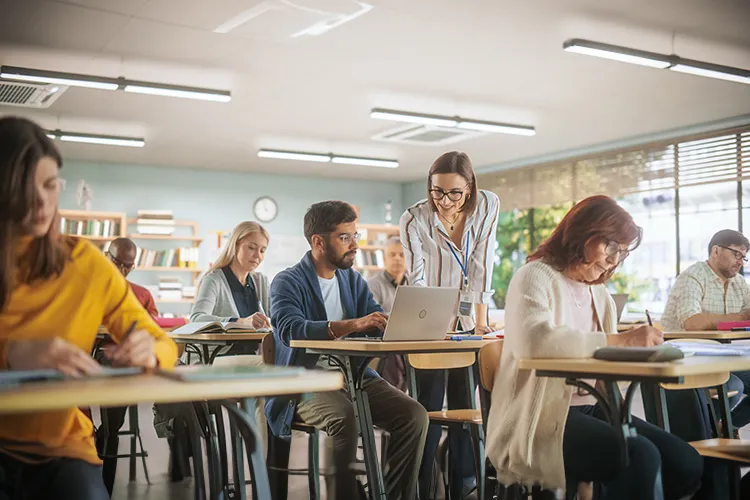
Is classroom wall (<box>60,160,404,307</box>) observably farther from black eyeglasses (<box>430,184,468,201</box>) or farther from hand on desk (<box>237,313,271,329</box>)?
black eyeglasses (<box>430,184,468,201</box>)

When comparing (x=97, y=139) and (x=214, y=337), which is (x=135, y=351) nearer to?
(x=214, y=337)

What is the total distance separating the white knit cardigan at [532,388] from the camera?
1.98 m

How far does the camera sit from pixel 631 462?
6.34 feet

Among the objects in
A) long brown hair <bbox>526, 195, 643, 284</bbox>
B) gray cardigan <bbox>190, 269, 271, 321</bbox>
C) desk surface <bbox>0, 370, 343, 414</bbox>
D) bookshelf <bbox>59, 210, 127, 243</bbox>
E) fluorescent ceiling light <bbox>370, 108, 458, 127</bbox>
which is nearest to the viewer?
desk surface <bbox>0, 370, 343, 414</bbox>

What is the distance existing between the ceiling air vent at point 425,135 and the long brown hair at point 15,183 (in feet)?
22.7

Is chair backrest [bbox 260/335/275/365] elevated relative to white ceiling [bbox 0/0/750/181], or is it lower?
lower

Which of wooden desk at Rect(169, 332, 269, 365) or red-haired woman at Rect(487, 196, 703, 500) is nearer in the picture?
red-haired woman at Rect(487, 196, 703, 500)

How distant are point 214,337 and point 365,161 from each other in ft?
22.8

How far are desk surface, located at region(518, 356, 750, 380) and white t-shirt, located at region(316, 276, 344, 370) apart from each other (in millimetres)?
1344

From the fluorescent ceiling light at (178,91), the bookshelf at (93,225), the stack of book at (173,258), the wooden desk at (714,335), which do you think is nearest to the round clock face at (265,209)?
the stack of book at (173,258)

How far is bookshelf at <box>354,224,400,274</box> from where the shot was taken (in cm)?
1146

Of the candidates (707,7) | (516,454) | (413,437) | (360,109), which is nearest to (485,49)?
(707,7)

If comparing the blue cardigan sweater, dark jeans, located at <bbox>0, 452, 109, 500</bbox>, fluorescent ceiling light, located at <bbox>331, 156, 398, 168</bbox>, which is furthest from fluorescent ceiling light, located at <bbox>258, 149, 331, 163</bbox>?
dark jeans, located at <bbox>0, 452, 109, 500</bbox>

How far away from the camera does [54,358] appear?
1.31 metres
